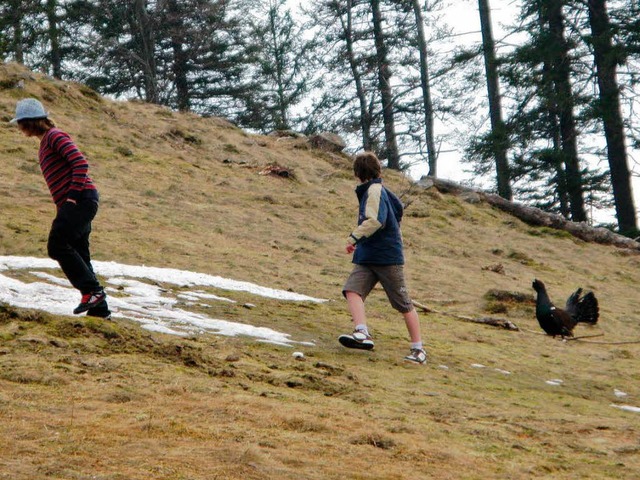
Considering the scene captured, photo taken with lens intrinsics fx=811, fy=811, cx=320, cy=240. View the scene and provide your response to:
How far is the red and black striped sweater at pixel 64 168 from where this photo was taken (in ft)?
22.7

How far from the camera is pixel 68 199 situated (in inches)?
272

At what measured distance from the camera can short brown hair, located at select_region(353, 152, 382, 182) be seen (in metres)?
7.89

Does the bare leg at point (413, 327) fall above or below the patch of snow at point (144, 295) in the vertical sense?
below

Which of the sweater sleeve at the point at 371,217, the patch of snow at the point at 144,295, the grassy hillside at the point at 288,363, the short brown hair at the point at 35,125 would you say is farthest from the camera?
the sweater sleeve at the point at 371,217

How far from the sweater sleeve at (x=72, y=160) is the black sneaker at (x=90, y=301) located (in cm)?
83

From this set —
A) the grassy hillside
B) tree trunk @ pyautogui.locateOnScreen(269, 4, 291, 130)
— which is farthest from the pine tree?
the grassy hillside

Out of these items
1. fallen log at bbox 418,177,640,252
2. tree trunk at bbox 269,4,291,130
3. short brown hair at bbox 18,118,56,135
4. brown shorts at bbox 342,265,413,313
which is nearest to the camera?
short brown hair at bbox 18,118,56,135

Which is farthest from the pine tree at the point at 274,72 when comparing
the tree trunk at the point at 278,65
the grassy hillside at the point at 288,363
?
the grassy hillside at the point at 288,363

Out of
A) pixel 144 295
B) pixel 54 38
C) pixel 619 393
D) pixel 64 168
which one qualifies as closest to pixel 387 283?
pixel 619 393

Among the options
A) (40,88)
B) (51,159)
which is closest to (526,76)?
(40,88)

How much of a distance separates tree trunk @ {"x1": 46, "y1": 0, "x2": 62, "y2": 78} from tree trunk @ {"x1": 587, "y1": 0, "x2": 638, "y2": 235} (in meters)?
19.4

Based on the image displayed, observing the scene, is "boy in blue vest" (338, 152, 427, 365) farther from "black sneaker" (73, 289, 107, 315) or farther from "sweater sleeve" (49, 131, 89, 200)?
"sweater sleeve" (49, 131, 89, 200)

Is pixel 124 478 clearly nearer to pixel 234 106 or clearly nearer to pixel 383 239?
pixel 383 239

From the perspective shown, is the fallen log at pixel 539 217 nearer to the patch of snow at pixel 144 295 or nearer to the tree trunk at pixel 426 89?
the tree trunk at pixel 426 89
